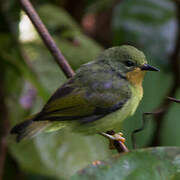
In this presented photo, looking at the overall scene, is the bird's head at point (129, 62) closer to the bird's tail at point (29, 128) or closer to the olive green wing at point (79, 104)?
the olive green wing at point (79, 104)

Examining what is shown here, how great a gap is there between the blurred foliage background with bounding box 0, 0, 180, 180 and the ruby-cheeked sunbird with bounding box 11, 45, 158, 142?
44 cm

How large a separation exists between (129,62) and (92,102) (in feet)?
1.19

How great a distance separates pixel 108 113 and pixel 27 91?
3.56 ft

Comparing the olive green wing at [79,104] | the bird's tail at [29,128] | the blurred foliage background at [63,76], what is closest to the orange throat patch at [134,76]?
the olive green wing at [79,104]

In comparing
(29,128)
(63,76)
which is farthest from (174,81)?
(29,128)

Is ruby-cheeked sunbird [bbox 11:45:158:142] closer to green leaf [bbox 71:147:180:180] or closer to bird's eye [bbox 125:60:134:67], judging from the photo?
bird's eye [bbox 125:60:134:67]

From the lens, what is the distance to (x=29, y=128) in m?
2.30

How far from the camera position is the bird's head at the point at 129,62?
236 cm

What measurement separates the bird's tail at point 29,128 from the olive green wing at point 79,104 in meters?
0.11

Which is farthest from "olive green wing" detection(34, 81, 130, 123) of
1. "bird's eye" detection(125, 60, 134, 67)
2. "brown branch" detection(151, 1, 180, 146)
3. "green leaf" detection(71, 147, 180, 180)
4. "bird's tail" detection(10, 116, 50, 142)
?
"brown branch" detection(151, 1, 180, 146)

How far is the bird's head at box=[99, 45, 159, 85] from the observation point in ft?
7.75

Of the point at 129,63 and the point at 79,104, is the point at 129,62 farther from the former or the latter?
the point at 79,104

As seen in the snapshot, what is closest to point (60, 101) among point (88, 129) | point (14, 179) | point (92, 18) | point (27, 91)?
point (88, 129)

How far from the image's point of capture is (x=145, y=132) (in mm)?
3066
